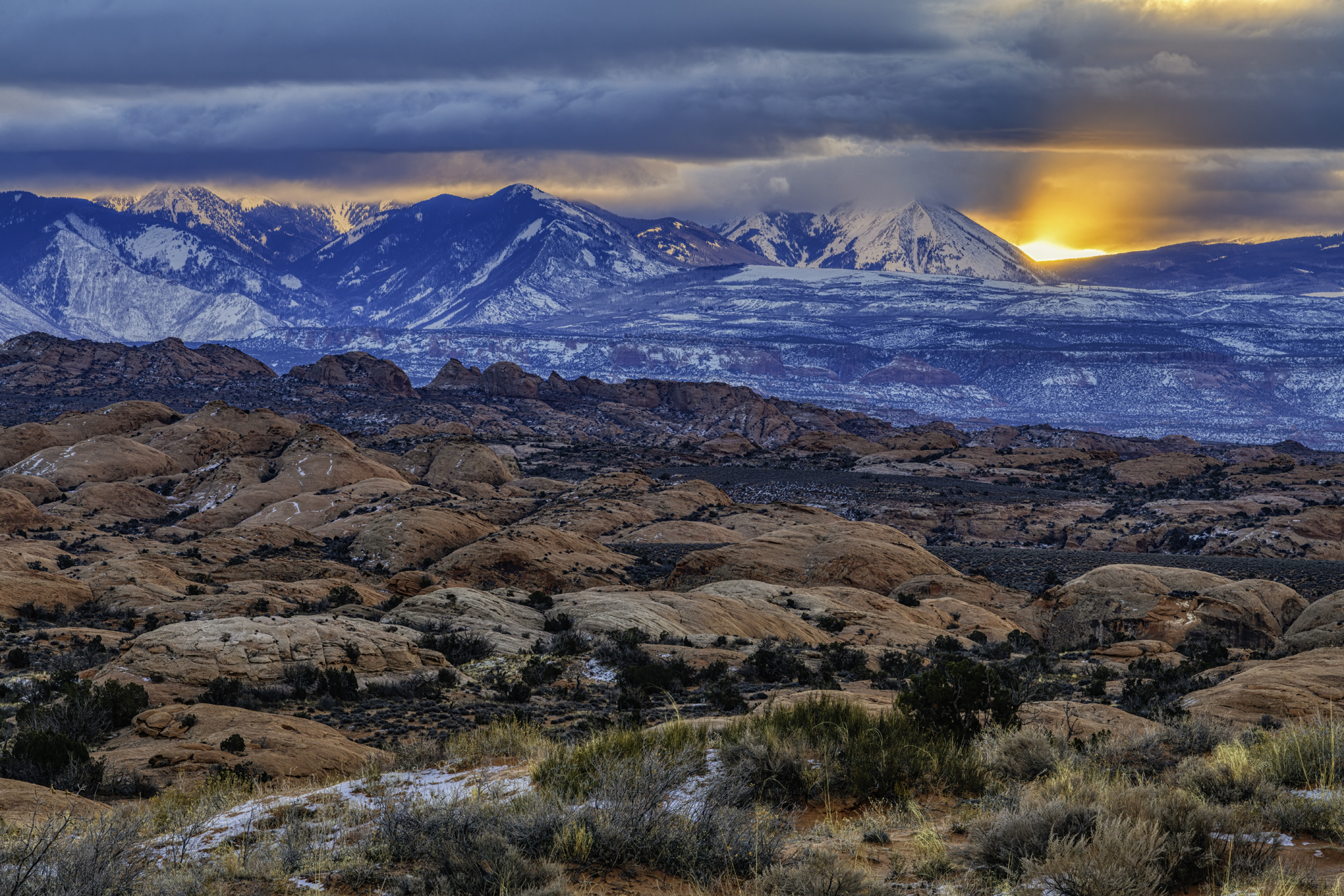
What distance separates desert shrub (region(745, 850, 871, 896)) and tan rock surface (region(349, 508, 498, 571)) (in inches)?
1764

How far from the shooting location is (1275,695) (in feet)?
53.6

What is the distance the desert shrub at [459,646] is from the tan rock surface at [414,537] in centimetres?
2477

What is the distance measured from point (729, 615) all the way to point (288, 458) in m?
54.2

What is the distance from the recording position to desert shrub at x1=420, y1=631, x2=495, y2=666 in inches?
1030

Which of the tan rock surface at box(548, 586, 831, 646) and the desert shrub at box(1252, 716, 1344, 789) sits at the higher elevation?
the desert shrub at box(1252, 716, 1344, 789)

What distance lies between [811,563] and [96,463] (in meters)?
59.2

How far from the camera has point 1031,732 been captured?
40.2 feet

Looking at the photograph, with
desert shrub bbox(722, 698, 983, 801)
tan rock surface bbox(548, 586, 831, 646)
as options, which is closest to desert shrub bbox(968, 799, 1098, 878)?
desert shrub bbox(722, 698, 983, 801)

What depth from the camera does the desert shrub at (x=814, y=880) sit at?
7.80 meters

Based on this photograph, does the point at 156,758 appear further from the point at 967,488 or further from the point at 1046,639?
the point at 967,488

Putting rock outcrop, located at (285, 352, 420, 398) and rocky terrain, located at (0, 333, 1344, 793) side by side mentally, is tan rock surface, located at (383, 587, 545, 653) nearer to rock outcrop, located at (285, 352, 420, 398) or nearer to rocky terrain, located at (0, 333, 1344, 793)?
rocky terrain, located at (0, 333, 1344, 793)

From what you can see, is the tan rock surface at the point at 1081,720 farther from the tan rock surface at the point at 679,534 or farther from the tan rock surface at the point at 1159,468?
the tan rock surface at the point at 1159,468

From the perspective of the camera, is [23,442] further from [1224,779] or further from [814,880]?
[1224,779]

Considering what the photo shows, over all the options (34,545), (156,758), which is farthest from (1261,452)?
(156,758)
